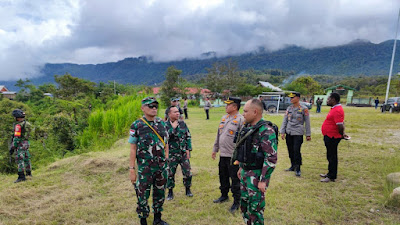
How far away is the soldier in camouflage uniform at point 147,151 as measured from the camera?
8.07 feet

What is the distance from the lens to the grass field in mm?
2941

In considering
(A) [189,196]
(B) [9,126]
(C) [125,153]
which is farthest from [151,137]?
(B) [9,126]

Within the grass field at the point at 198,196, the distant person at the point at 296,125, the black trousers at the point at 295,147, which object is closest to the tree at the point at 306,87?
the grass field at the point at 198,196

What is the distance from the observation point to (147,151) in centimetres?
247

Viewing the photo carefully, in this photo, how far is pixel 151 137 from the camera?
2479mm

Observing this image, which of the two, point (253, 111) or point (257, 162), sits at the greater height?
point (253, 111)

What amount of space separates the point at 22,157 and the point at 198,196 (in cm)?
385

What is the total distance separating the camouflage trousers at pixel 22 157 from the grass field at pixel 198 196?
0.98 feet

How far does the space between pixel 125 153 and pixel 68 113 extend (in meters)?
7.00

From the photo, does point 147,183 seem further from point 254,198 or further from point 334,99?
point 334,99

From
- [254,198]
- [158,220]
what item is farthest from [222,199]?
[254,198]

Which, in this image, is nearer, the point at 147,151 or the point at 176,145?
the point at 147,151

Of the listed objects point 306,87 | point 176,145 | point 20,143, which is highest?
point 306,87

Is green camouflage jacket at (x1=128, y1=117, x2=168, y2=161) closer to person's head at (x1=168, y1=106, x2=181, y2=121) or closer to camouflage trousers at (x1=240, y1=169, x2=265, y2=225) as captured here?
person's head at (x1=168, y1=106, x2=181, y2=121)
